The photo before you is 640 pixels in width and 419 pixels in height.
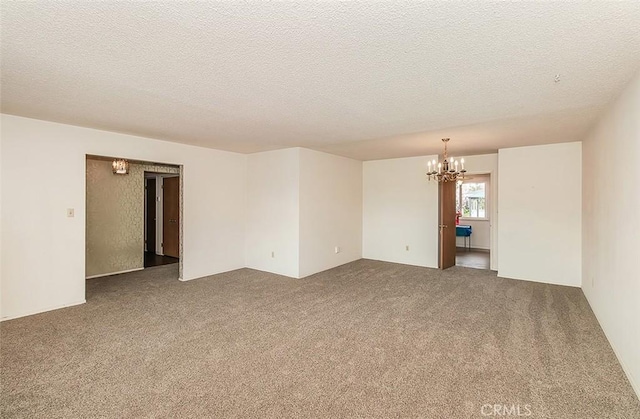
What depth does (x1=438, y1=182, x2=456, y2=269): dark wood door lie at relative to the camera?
20.4ft

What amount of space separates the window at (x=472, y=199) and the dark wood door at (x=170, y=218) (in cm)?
797

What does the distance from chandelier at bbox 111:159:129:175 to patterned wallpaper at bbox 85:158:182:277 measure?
155mm

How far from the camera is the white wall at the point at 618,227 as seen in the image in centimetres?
235

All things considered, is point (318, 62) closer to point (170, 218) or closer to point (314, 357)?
point (314, 357)

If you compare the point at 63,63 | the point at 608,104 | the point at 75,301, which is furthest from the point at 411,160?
the point at 75,301

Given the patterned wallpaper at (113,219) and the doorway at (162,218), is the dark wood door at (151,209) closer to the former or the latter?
the doorway at (162,218)

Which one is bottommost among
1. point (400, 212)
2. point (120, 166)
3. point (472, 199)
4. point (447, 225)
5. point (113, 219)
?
point (447, 225)

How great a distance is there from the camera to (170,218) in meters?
7.50

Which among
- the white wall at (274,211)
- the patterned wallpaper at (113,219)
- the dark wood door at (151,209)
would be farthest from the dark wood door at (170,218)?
the white wall at (274,211)

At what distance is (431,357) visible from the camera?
2.71m

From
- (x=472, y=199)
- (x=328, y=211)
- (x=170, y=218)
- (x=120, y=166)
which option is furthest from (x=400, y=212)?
(x=120, y=166)

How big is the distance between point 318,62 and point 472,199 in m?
8.83

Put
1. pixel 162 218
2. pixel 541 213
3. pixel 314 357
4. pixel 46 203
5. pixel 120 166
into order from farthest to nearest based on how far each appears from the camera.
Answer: pixel 162 218 < pixel 120 166 < pixel 541 213 < pixel 46 203 < pixel 314 357

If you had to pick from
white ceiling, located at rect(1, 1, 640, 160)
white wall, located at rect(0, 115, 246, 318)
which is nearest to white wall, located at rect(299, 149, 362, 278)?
white ceiling, located at rect(1, 1, 640, 160)
